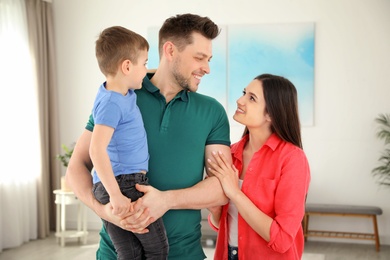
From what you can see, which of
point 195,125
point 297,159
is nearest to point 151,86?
point 195,125

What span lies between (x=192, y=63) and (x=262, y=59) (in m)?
4.44

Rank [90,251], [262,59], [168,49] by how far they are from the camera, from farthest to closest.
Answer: [262,59] → [90,251] → [168,49]

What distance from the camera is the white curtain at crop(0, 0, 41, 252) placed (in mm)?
6402

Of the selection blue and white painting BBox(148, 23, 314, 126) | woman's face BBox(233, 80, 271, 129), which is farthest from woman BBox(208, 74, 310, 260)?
blue and white painting BBox(148, 23, 314, 126)

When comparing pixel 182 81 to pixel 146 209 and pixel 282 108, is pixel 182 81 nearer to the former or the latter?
pixel 282 108

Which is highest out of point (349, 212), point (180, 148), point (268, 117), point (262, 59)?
point (262, 59)

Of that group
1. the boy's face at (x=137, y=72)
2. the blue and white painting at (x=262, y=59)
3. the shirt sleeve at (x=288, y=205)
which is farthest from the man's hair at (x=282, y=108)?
the blue and white painting at (x=262, y=59)

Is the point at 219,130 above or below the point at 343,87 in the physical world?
below

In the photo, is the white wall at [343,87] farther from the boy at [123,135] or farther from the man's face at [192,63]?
the boy at [123,135]

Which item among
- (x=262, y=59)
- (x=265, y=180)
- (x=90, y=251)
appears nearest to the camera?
(x=265, y=180)

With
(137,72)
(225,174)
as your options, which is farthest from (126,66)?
(225,174)

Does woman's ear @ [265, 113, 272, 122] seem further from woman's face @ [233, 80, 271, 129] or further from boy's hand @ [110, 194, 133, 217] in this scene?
boy's hand @ [110, 194, 133, 217]

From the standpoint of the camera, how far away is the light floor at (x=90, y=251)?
5.95 meters

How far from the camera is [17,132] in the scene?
664 cm
